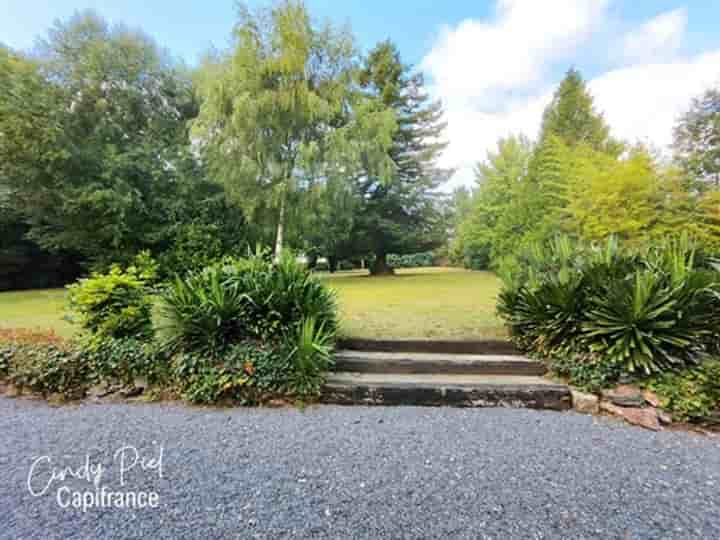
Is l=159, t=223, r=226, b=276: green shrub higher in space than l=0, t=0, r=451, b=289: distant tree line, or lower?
lower

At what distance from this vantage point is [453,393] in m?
2.96

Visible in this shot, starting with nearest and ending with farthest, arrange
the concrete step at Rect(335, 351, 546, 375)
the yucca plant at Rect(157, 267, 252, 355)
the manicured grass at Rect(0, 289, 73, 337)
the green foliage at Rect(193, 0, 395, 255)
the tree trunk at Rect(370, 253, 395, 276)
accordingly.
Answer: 1. the yucca plant at Rect(157, 267, 252, 355)
2. the concrete step at Rect(335, 351, 546, 375)
3. the manicured grass at Rect(0, 289, 73, 337)
4. the green foliage at Rect(193, 0, 395, 255)
5. the tree trunk at Rect(370, 253, 395, 276)

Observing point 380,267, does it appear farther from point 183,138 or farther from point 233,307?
point 233,307

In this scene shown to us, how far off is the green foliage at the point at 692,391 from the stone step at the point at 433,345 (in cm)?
130

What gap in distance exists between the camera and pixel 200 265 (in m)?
9.08

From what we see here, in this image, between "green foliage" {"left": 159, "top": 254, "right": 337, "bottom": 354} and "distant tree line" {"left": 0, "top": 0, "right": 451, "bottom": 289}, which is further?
"distant tree line" {"left": 0, "top": 0, "right": 451, "bottom": 289}

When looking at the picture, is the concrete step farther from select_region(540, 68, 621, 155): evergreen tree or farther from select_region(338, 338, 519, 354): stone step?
select_region(540, 68, 621, 155): evergreen tree

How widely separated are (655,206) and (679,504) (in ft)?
31.3

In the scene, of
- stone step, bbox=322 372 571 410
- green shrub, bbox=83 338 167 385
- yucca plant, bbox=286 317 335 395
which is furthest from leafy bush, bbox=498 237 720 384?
green shrub, bbox=83 338 167 385

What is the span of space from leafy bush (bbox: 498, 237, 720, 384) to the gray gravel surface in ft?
2.24

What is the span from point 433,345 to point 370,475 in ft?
6.76

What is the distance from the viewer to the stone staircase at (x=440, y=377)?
2936 millimetres

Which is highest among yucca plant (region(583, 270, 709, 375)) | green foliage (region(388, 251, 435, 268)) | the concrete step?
green foliage (region(388, 251, 435, 268))

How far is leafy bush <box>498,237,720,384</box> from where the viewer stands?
2.72 metres
